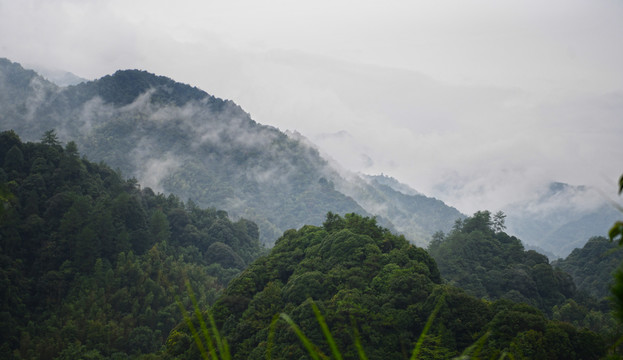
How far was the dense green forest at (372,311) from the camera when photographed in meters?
18.9

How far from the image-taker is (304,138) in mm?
198875

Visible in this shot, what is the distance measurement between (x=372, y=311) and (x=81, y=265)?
102 ft

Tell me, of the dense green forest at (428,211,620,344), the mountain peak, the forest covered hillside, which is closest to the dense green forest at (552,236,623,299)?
the dense green forest at (428,211,620,344)

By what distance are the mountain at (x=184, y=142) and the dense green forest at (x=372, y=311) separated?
329ft

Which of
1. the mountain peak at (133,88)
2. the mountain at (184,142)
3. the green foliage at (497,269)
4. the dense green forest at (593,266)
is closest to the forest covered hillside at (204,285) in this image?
the green foliage at (497,269)

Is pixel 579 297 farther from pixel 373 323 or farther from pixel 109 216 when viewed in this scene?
pixel 109 216

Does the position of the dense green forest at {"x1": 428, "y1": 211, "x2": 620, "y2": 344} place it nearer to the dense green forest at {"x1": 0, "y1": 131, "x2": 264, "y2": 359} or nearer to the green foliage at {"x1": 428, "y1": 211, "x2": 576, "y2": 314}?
the green foliage at {"x1": 428, "y1": 211, "x2": 576, "y2": 314}

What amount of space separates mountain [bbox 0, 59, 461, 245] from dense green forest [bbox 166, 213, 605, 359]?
3948 inches

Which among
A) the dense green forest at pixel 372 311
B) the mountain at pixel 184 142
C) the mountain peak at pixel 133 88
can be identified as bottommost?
the dense green forest at pixel 372 311

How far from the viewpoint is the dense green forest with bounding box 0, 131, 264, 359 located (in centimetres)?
3456

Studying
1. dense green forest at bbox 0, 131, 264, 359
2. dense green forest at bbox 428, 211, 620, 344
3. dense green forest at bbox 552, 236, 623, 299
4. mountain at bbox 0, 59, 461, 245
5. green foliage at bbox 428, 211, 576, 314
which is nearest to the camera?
dense green forest at bbox 0, 131, 264, 359

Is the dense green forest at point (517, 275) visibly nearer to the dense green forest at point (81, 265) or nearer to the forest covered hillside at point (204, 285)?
the forest covered hillside at point (204, 285)

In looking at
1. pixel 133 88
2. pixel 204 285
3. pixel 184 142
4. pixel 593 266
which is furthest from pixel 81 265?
pixel 133 88

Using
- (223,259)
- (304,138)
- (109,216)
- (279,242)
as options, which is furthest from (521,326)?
(304,138)
